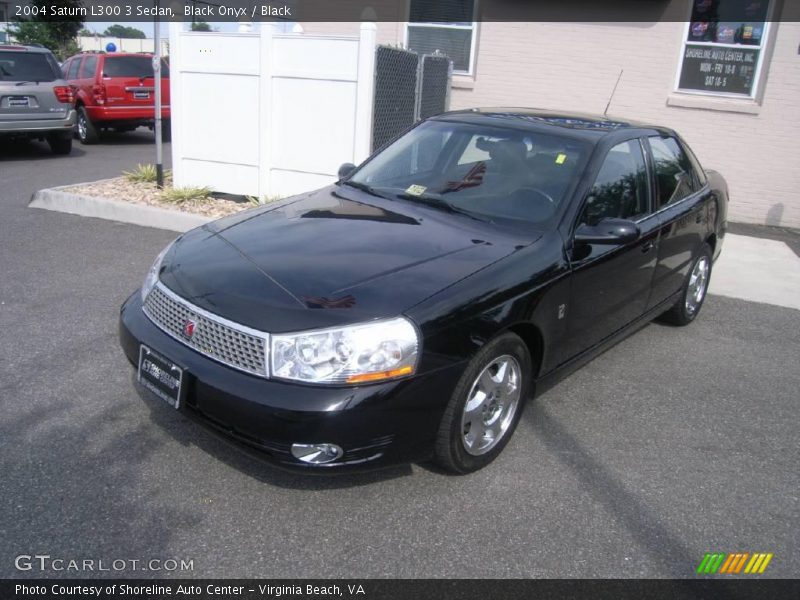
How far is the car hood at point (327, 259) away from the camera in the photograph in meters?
2.93

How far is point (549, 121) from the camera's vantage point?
14.7ft

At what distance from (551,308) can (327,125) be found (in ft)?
17.0

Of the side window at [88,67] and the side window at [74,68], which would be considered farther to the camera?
the side window at [74,68]

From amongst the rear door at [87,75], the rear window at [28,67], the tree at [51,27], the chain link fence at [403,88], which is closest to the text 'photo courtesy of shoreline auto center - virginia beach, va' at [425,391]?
the chain link fence at [403,88]

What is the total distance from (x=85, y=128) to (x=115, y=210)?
856 centimetres

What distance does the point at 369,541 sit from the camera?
114 inches

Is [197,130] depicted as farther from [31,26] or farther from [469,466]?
[31,26]

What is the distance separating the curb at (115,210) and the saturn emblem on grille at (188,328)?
481 cm

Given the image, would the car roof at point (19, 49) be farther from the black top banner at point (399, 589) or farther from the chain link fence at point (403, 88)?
the black top banner at point (399, 589)

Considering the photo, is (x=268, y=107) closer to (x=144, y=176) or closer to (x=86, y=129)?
(x=144, y=176)

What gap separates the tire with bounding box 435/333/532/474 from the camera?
309 centimetres

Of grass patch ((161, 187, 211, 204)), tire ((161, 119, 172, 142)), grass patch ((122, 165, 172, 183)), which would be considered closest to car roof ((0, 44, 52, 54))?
grass patch ((122, 165, 172, 183))

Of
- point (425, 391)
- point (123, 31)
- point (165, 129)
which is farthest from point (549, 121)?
point (123, 31)

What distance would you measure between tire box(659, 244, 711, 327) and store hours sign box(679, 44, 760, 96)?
15.8 feet
